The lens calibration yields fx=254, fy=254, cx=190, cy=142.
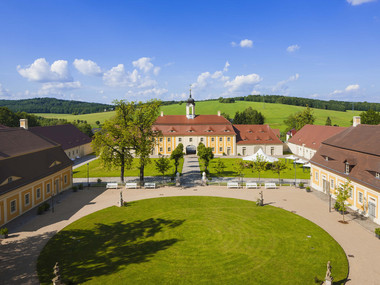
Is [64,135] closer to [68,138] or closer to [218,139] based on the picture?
[68,138]

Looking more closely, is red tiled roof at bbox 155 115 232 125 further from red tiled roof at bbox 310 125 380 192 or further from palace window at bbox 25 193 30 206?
palace window at bbox 25 193 30 206

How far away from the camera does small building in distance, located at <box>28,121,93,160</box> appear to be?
57.7 meters

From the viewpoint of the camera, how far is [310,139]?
2418 inches

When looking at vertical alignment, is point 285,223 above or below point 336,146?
below

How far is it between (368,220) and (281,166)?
50.2ft

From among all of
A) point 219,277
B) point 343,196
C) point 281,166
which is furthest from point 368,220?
point 219,277

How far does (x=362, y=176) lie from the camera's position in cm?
2608

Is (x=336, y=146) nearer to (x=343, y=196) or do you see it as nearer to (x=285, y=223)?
(x=343, y=196)

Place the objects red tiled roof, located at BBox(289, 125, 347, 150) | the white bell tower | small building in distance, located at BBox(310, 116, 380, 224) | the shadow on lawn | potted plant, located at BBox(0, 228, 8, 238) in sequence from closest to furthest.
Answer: the shadow on lawn < potted plant, located at BBox(0, 228, 8, 238) < small building in distance, located at BBox(310, 116, 380, 224) < red tiled roof, located at BBox(289, 125, 347, 150) < the white bell tower

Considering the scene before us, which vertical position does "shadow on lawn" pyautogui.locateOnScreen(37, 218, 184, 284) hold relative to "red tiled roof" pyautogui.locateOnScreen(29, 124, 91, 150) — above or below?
below

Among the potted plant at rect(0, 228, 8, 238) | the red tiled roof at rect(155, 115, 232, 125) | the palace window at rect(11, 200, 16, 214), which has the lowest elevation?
the potted plant at rect(0, 228, 8, 238)

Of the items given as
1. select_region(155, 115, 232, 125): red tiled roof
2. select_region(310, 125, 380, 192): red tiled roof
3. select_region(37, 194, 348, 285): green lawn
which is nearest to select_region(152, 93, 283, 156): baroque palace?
select_region(155, 115, 232, 125): red tiled roof

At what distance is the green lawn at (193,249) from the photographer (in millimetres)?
15820

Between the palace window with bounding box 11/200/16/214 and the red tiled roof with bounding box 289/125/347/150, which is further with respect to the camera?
the red tiled roof with bounding box 289/125/347/150
